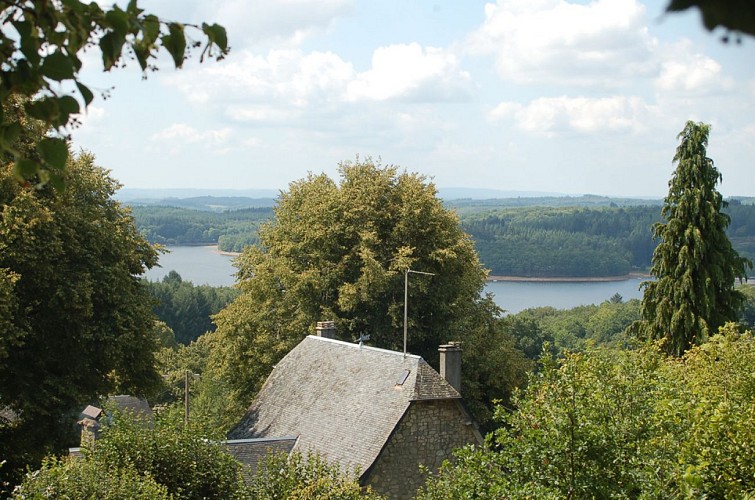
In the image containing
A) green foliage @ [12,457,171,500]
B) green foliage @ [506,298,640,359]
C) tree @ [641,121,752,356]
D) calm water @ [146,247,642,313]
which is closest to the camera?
green foliage @ [12,457,171,500]

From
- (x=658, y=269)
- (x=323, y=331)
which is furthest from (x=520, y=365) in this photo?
(x=323, y=331)

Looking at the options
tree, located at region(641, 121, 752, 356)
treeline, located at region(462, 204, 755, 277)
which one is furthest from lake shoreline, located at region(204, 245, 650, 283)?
tree, located at region(641, 121, 752, 356)

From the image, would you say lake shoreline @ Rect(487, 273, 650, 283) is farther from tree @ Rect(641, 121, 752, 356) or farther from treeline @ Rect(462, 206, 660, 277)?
tree @ Rect(641, 121, 752, 356)

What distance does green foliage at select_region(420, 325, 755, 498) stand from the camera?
415 inches

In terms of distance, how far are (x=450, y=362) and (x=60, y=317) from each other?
10599mm

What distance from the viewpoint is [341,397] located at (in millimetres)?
23172

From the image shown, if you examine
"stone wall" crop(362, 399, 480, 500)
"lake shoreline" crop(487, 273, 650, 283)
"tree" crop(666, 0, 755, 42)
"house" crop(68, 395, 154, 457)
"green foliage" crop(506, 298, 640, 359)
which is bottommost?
"lake shoreline" crop(487, 273, 650, 283)

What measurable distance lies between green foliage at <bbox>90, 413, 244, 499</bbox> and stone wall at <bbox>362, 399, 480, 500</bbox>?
19.2 feet

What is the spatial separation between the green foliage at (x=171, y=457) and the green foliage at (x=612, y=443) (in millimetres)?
3869

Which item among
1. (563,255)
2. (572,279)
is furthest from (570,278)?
(563,255)

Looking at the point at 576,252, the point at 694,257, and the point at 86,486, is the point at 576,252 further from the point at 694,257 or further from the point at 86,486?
the point at 86,486

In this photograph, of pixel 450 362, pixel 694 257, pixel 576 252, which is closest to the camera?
pixel 450 362

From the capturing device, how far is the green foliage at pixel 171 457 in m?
13.9

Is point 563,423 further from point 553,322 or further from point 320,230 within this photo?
point 553,322
